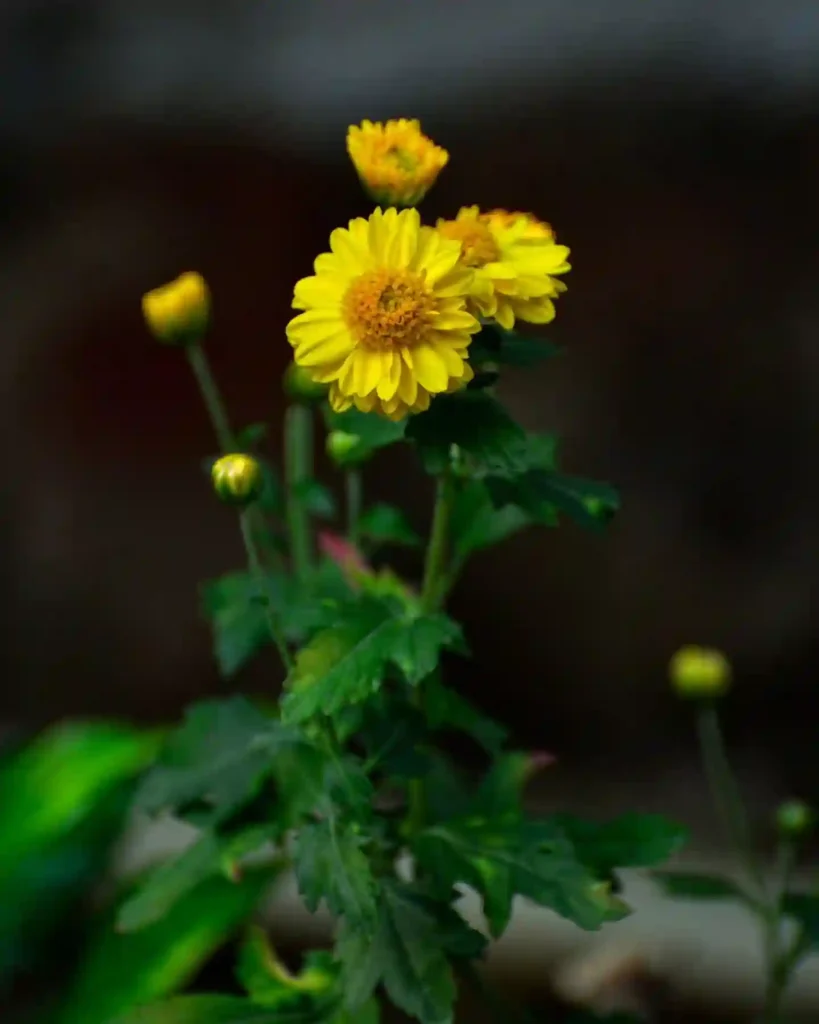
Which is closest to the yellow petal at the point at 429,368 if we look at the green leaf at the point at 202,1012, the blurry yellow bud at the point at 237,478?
the blurry yellow bud at the point at 237,478

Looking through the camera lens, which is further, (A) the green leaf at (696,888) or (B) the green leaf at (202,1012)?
(A) the green leaf at (696,888)

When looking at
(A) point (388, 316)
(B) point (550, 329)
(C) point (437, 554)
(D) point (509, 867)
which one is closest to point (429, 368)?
(A) point (388, 316)

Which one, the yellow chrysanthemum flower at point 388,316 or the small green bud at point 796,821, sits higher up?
the yellow chrysanthemum flower at point 388,316

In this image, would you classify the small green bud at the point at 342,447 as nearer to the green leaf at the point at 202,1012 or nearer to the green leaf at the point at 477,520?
the green leaf at the point at 477,520

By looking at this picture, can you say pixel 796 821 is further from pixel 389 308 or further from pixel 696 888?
pixel 389 308

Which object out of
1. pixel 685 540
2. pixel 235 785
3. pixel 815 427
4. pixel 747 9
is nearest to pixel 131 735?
pixel 235 785

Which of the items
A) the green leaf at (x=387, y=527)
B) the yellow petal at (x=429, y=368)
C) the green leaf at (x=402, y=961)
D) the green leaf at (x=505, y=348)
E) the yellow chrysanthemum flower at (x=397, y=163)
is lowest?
the green leaf at (x=402, y=961)

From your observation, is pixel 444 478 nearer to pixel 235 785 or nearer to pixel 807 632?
pixel 235 785
